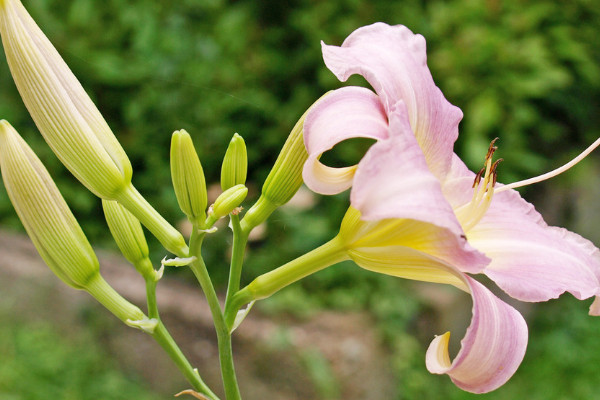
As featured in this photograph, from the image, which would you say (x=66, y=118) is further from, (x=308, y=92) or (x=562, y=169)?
(x=308, y=92)

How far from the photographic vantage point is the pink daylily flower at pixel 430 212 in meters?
Result: 0.40

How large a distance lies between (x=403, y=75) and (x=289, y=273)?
7.0 inches

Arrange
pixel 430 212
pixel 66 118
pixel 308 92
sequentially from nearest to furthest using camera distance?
pixel 430 212, pixel 66 118, pixel 308 92

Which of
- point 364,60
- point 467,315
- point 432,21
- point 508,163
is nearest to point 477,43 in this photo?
point 432,21

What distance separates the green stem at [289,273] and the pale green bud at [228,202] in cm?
7

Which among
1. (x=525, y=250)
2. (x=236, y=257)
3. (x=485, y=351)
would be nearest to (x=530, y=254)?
(x=525, y=250)

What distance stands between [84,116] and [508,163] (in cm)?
203

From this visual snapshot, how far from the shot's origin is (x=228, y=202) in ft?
1.63

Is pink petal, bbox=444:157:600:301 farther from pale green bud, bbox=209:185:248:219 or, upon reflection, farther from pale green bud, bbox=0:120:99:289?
pale green bud, bbox=0:120:99:289

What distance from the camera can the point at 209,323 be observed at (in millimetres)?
1893

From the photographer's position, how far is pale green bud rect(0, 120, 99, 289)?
0.49m

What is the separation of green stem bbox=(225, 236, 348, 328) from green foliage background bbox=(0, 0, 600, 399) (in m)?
0.24

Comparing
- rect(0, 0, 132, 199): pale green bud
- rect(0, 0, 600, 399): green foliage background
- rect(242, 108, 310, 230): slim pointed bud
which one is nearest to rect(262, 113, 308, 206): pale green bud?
rect(242, 108, 310, 230): slim pointed bud

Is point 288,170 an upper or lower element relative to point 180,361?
upper
